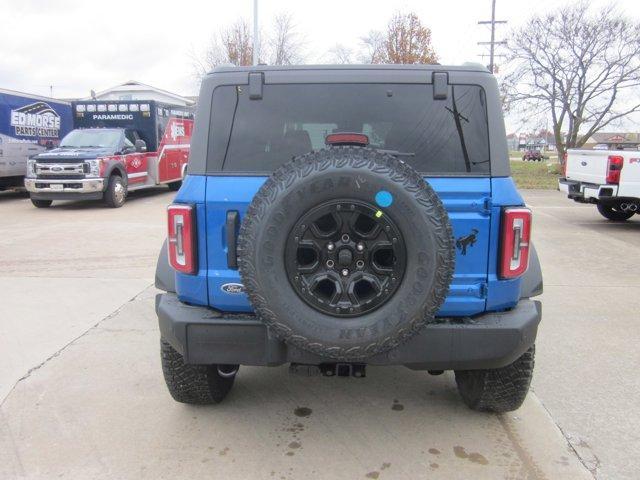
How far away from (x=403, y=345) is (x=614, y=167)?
8.78 meters

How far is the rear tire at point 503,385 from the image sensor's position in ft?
9.98

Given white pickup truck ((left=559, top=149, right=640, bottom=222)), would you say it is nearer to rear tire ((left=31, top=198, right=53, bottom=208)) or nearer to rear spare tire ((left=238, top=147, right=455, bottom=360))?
rear spare tire ((left=238, top=147, right=455, bottom=360))

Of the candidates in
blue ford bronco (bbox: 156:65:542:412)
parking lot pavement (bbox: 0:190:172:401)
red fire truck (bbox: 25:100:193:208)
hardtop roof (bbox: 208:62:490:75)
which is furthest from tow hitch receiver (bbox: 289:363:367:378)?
red fire truck (bbox: 25:100:193:208)

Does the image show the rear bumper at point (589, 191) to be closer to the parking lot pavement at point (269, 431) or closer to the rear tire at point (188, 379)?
the parking lot pavement at point (269, 431)

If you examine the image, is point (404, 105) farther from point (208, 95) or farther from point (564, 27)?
point (564, 27)

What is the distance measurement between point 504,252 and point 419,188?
0.63 metres

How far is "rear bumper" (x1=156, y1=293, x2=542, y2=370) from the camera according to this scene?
260 cm

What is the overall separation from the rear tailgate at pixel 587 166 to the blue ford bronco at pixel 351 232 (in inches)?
316

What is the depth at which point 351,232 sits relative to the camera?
7.95 feet

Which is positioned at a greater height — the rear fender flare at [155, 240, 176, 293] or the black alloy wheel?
the black alloy wheel

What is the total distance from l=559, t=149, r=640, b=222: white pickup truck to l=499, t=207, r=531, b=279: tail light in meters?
8.20

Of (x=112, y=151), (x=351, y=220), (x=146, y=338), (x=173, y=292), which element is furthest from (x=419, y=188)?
(x=112, y=151)

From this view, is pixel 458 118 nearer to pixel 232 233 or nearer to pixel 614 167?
pixel 232 233

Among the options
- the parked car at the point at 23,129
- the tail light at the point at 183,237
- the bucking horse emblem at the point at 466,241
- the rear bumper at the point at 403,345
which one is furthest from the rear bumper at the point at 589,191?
the parked car at the point at 23,129
